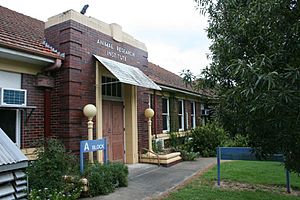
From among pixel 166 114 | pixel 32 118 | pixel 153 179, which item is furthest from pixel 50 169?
pixel 166 114

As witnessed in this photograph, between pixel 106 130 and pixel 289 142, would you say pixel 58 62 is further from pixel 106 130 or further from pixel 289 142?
pixel 289 142

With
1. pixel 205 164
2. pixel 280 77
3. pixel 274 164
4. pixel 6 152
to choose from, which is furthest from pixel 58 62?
pixel 274 164

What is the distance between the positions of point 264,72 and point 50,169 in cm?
489

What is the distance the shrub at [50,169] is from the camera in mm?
5969

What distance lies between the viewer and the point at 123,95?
403 inches

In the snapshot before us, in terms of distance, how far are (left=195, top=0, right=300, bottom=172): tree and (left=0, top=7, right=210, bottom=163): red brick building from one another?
419cm

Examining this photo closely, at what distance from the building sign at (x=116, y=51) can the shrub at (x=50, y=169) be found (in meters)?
3.94

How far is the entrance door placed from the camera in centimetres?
935

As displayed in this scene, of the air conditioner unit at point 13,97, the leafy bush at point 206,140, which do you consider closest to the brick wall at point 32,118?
the air conditioner unit at point 13,97

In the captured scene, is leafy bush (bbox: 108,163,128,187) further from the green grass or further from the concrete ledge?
the concrete ledge

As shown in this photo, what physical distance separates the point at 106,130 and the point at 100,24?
3.52 metres

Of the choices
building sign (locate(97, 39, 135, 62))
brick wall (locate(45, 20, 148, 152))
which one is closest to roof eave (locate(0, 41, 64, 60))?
brick wall (locate(45, 20, 148, 152))

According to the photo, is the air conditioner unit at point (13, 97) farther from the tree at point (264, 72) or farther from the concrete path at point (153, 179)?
the tree at point (264, 72)

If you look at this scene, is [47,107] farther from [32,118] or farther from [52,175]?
[52,175]
